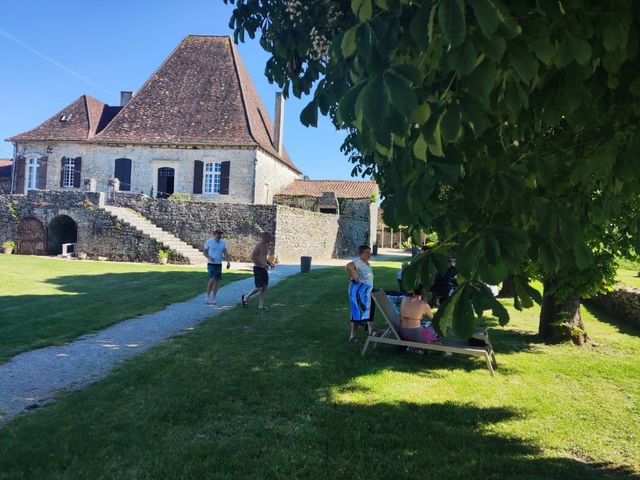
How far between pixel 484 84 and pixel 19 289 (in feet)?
41.0

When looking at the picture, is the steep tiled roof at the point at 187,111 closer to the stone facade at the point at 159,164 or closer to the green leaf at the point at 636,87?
the stone facade at the point at 159,164

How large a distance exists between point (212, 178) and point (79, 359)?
22203 mm

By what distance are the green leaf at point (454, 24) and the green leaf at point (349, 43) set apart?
1.00 ft

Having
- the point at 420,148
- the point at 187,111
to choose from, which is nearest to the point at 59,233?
the point at 187,111

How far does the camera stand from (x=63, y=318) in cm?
823

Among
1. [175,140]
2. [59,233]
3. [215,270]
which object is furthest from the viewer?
[175,140]

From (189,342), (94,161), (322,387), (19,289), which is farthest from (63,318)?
(94,161)

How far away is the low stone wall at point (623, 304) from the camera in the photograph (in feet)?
34.4

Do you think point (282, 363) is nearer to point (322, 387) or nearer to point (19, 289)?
point (322, 387)

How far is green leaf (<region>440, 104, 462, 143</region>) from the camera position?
169cm

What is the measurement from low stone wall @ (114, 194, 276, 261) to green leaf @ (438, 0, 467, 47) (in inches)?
831

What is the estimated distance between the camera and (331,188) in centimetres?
3375

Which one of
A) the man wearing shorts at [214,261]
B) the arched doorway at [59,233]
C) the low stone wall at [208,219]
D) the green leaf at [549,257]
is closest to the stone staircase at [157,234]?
the low stone wall at [208,219]

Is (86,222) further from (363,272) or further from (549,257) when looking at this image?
(549,257)
